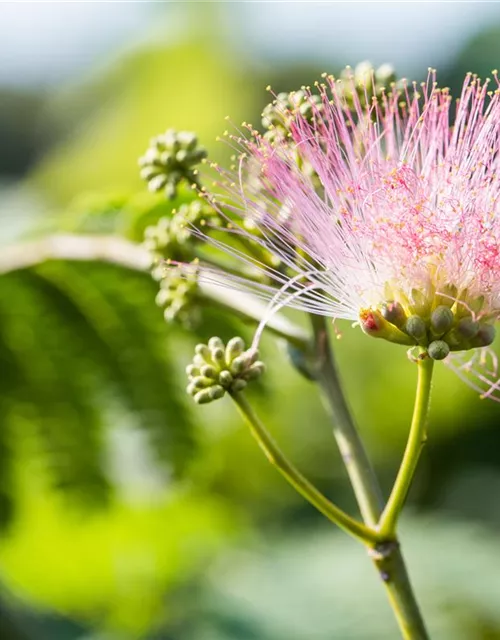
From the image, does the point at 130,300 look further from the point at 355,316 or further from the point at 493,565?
the point at 493,565

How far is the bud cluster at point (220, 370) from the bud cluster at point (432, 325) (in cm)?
24

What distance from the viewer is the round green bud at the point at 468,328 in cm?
185

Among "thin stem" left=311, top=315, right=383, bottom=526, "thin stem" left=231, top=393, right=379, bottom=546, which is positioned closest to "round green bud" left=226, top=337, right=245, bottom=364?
"thin stem" left=231, top=393, right=379, bottom=546

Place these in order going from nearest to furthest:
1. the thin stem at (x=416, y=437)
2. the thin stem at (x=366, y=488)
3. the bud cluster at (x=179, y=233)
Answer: the thin stem at (x=416, y=437) → the thin stem at (x=366, y=488) → the bud cluster at (x=179, y=233)

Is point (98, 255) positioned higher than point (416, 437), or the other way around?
point (98, 255)

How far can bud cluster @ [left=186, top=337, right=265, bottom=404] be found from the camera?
73.6 inches

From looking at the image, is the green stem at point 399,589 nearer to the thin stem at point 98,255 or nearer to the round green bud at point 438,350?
the round green bud at point 438,350

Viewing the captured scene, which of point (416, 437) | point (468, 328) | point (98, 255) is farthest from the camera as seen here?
point (98, 255)

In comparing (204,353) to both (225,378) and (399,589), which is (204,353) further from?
Answer: (399,589)

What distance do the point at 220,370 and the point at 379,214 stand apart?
47 centimetres

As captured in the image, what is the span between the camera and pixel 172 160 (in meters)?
2.23

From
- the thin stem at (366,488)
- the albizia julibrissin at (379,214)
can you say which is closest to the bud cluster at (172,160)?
the albizia julibrissin at (379,214)

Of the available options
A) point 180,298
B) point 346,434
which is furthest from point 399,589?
point 180,298

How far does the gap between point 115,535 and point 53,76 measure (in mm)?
11850
